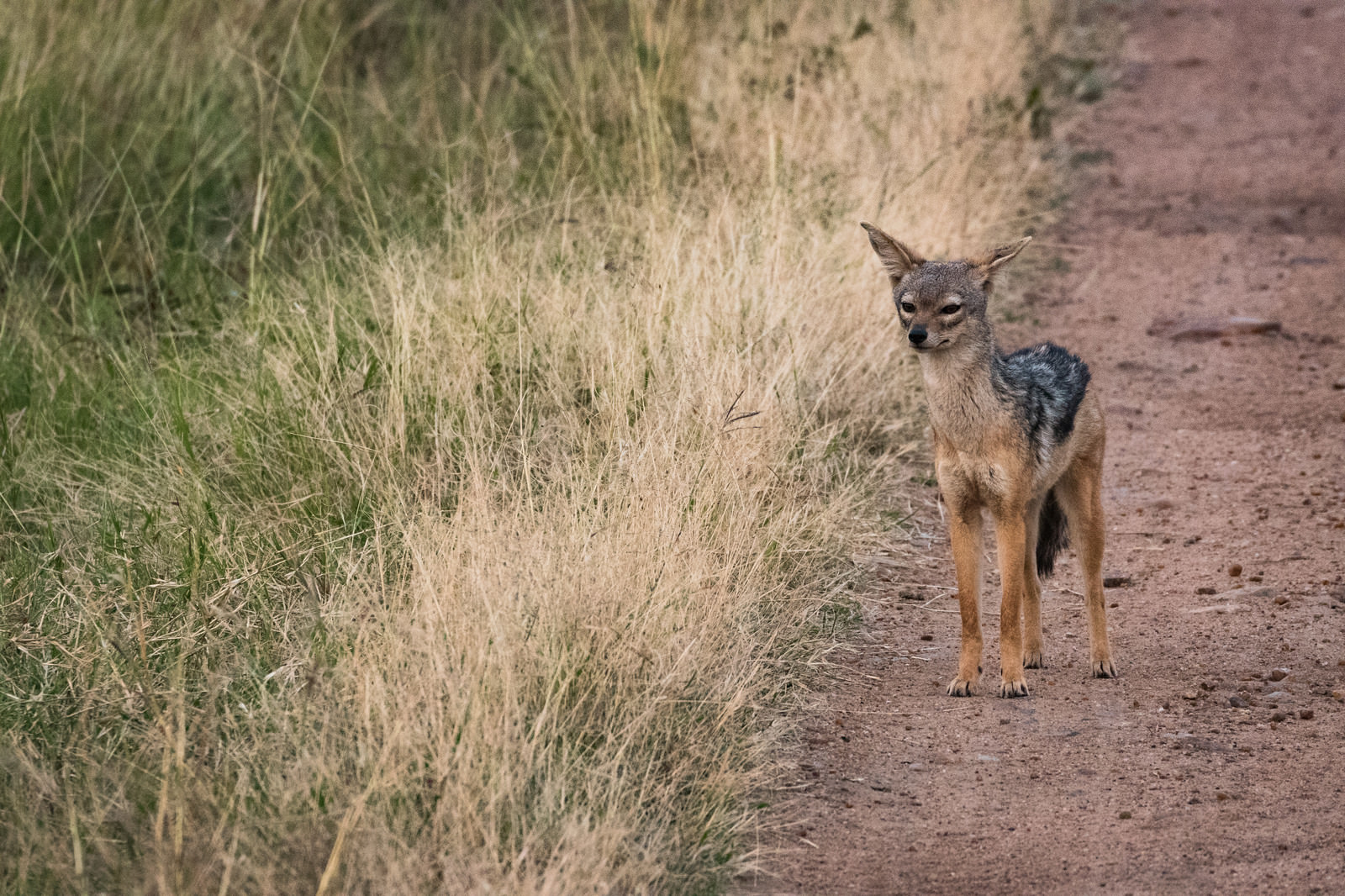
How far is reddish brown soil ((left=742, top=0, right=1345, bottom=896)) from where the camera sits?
3590mm

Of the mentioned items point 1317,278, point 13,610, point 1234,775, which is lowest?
point 1317,278

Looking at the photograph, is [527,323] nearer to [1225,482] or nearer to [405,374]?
[405,374]

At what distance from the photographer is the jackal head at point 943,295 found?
4.65m

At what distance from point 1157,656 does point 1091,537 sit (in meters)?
0.44

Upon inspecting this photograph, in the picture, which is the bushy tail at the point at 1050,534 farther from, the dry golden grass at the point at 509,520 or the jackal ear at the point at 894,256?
the jackal ear at the point at 894,256

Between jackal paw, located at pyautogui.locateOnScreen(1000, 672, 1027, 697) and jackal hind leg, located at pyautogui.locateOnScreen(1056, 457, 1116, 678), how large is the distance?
0.35 metres

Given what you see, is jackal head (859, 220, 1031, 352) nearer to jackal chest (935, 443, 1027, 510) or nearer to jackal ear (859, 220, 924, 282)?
jackal ear (859, 220, 924, 282)

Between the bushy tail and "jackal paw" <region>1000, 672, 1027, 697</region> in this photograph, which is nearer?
"jackal paw" <region>1000, 672, 1027, 697</region>

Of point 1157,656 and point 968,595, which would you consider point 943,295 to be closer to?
point 968,595

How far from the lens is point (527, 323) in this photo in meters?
6.29

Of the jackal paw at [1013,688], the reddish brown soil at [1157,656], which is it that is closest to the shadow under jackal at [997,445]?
the jackal paw at [1013,688]

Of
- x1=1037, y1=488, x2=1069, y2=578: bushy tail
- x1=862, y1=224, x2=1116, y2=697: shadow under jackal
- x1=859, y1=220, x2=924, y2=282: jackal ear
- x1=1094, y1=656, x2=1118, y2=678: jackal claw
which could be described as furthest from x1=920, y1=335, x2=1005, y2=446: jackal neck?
x1=1094, y1=656, x2=1118, y2=678: jackal claw

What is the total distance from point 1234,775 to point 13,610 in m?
3.60

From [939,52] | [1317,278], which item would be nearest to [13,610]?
[1317,278]
